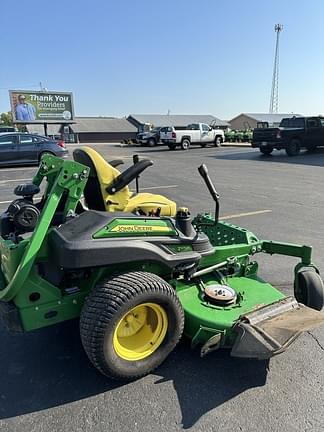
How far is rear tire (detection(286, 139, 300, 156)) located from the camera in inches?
740

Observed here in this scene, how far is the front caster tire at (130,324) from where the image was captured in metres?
2.27

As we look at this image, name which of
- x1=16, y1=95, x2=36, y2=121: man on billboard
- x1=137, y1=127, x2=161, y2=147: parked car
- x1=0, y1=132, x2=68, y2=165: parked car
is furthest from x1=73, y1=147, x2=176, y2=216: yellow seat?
x1=16, y1=95, x2=36, y2=121: man on billboard

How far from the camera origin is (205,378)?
253 centimetres

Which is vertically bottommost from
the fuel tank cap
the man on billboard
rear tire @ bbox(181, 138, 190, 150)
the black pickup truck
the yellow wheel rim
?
rear tire @ bbox(181, 138, 190, 150)

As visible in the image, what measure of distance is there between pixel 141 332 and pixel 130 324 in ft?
0.39

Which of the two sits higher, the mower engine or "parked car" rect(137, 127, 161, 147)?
the mower engine

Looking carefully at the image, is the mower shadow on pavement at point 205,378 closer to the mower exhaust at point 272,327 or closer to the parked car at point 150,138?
the mower exhaust at point 272,327

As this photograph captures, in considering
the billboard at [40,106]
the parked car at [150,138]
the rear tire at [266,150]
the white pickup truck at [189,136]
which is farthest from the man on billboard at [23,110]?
the rear tire at [266,150]

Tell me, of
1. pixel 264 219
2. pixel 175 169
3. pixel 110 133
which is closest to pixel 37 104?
pixel 110 133

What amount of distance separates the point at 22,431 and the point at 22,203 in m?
1.58

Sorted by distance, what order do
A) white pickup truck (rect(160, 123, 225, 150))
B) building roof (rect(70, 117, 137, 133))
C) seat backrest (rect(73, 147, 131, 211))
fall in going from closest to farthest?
seat backrest (rect(73, 147, 131, 211)) < white pickup truck (rect(160, 123, 225, 150)) < building roof (rect(70, 117, 137, 133))

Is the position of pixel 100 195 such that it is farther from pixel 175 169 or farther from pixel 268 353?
pixel 175 169

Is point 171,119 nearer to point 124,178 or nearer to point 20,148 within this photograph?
point 20,148

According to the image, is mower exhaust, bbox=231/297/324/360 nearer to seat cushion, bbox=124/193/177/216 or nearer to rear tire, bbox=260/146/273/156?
seat cushion, bbox=124/193/177/216
